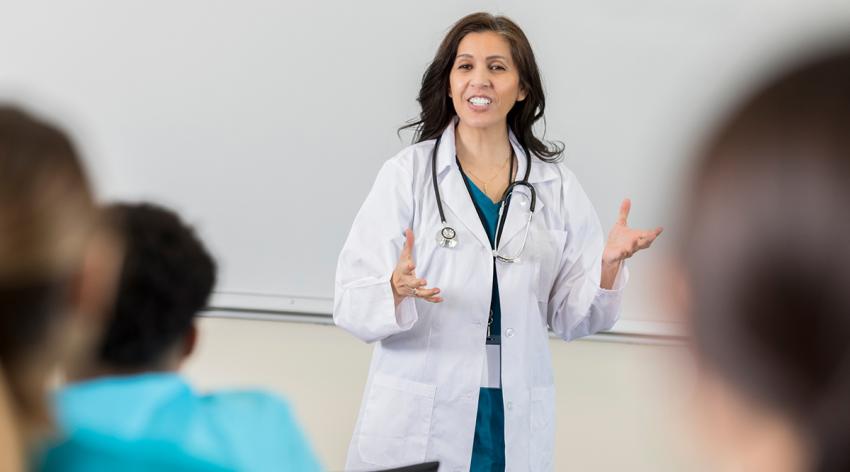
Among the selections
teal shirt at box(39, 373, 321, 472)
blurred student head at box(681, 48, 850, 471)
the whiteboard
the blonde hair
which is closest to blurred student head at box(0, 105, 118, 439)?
the blonde hair

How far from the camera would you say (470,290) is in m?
2.32

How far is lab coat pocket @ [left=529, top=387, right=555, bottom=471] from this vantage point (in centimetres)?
232

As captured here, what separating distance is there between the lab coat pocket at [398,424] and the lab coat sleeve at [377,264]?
0.14 m

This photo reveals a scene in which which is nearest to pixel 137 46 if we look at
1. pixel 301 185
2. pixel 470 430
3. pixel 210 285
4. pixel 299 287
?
pixel 301 185

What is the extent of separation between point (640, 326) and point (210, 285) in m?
2.07

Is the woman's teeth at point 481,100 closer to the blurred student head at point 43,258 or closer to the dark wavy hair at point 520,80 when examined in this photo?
the dark wavy hair at point 520,80

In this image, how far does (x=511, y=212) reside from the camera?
2.43 meters

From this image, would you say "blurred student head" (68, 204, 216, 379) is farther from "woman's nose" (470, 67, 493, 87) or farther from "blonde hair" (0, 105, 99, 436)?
"woman's nose" (470, 67, 493, 87)

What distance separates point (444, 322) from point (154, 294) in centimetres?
108

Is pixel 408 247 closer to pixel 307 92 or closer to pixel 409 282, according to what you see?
pixel 409 282

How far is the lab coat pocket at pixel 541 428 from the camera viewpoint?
2.32 metres

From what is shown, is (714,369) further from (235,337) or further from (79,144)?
(235,337)

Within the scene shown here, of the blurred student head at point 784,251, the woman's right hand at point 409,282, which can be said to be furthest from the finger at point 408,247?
the blurred student head at point 784,251

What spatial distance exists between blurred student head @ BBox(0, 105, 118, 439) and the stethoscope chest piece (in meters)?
1.59
